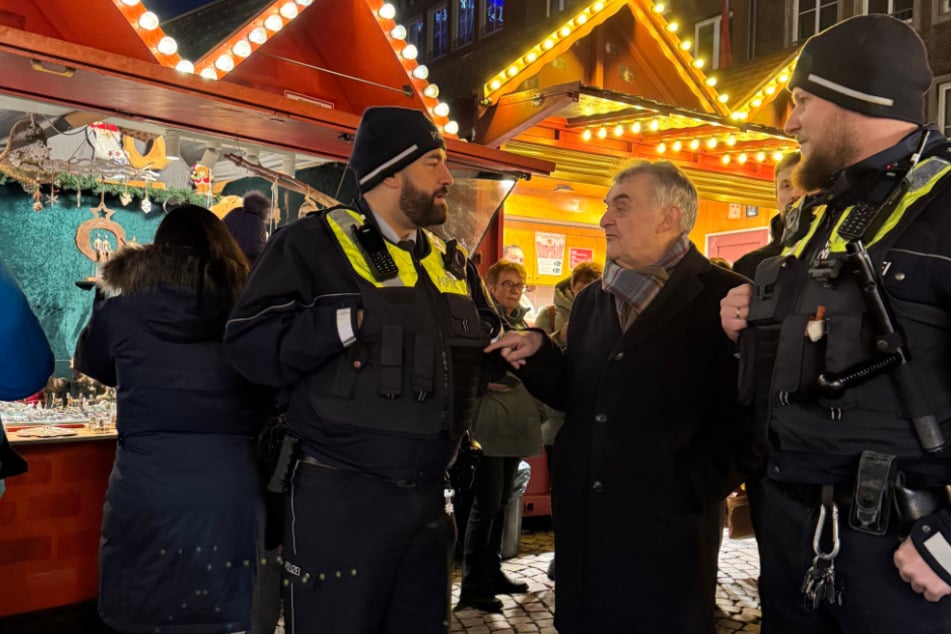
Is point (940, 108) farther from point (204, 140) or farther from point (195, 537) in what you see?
point (195, 537)

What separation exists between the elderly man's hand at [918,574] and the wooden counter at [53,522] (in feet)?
12.4

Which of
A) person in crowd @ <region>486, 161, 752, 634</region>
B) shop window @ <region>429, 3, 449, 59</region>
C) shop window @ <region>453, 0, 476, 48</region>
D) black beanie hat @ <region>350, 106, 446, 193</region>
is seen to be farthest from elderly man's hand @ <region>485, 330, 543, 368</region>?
shop window @ <region>429, 3, 449, 59</region>

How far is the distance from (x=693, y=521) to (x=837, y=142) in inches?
51.7

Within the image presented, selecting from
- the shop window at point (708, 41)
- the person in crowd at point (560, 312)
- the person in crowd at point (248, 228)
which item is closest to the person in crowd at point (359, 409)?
the person in crowd at point (248, 228)

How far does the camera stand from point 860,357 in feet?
6.00

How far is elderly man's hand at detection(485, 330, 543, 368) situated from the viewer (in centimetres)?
295

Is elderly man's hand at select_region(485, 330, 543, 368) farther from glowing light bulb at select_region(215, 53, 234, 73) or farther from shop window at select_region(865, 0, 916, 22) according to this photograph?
shop window at select_region(865, 0, 916, 22)

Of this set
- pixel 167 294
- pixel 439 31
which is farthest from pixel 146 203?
pixel 439 31

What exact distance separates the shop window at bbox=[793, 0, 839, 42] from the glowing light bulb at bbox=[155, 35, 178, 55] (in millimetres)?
16550

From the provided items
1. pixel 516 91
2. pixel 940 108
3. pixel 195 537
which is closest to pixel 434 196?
pixel 195 537

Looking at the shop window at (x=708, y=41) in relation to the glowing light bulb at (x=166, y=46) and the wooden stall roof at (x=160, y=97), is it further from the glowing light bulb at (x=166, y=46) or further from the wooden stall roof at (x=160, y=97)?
the glowing light bulb at (x=166, y=46)

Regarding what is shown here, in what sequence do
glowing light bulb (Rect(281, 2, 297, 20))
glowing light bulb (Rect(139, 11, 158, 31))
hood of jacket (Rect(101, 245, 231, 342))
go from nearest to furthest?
hood of jacket (Rect(101, 245, 231, 342))
glowing light bulb (Rect(139, 11, 158, 31))
glowing light bulb (Rect(281, 2, 297, 20))

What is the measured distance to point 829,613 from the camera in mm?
1912

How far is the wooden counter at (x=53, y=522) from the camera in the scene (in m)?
4.09
